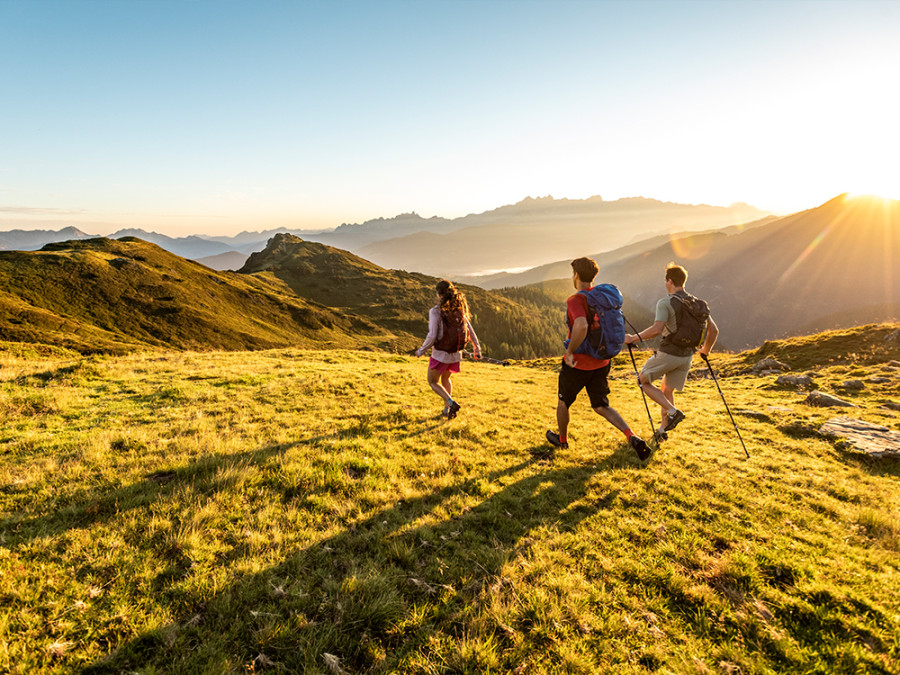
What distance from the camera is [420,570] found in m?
4.89

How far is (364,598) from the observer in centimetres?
424

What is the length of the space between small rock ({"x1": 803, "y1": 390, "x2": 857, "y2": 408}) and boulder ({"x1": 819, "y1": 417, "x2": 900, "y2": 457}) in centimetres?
246

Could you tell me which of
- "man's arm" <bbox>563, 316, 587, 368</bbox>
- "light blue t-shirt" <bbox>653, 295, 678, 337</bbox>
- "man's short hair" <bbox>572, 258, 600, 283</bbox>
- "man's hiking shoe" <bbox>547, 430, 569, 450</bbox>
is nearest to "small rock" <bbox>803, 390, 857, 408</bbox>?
"light blue t-shirt" <bbox>653, 295, 678, 337</bbox>

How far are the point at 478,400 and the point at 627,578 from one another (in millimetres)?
10499

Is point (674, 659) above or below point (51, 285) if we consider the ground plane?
below

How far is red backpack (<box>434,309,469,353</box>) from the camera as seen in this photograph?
10422mm

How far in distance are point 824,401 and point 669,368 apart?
11.0 metres

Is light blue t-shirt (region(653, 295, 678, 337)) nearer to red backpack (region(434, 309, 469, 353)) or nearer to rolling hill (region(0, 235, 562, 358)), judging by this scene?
red backpack (region(434, 309, 469, 353))

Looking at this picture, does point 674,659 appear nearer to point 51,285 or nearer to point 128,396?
point 128,396

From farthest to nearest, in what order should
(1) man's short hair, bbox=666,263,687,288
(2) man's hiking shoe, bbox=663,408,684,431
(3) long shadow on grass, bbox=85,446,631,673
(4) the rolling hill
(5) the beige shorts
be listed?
(4) the rolling hill, (5) the beige shorts, (1) man's short hair, bbox=666,263,687,288, (2) man's hiking shoe, bbox=663,408,684,431, (3) long shadow on grass, bbox=85,446,631,673

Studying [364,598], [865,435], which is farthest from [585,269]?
[865,435]

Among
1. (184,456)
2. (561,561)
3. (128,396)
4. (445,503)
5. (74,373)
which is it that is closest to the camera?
(561,561)

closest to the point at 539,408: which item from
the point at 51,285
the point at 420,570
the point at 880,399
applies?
the point at 420,570

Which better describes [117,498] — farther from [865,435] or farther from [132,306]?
[132,306]
